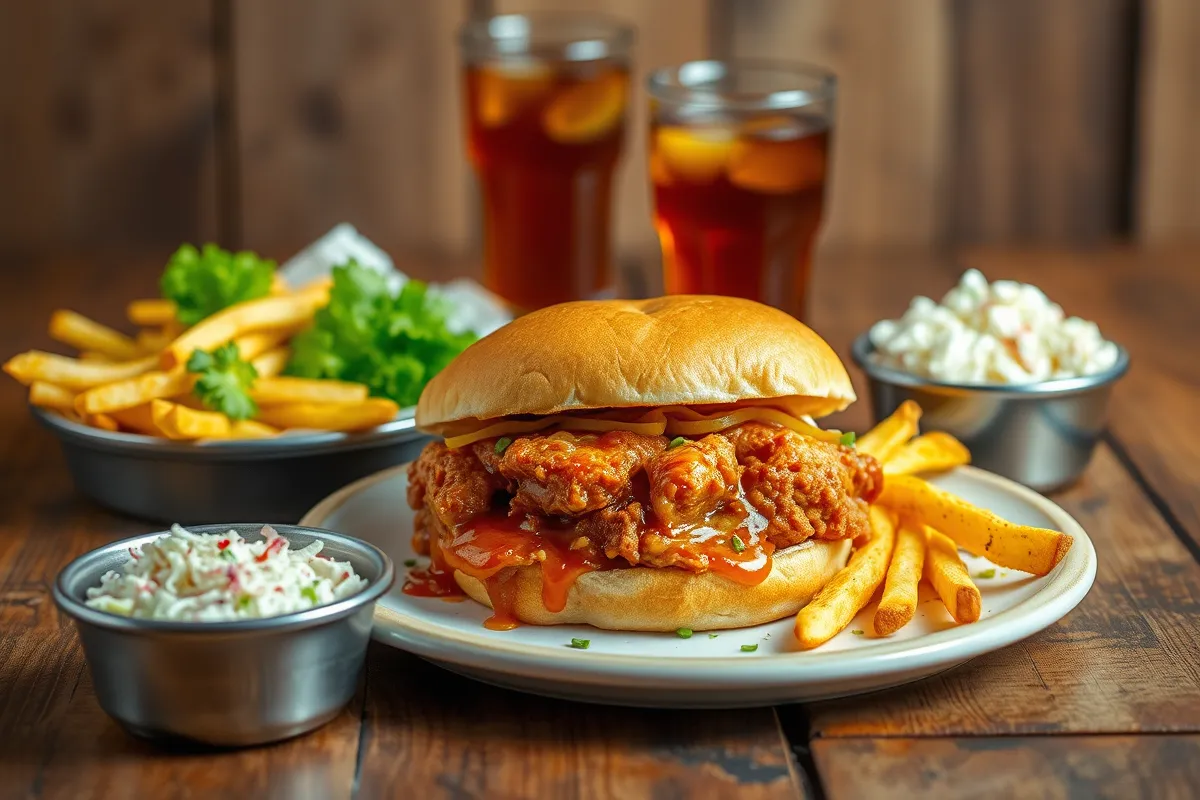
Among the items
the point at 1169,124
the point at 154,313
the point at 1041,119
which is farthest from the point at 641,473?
the point at 1169,124

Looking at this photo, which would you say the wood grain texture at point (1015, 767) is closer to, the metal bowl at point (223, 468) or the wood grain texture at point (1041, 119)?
the metal bowl at point (223, 468)

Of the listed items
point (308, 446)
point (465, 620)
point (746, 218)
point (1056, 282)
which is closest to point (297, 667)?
point (465, 620)

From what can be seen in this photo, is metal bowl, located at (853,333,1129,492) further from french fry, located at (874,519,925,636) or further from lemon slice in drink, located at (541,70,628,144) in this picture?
lemon slice in drink, located at (541,70,628,144)

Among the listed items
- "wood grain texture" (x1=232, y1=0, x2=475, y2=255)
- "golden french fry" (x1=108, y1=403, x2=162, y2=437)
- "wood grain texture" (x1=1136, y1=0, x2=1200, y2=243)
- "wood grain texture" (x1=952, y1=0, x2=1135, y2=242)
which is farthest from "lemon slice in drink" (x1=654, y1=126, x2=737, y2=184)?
"wood grain texture" (x1=1136, y1=0, x2=1200, y2=243)

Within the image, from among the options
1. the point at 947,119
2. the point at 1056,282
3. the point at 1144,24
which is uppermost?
the point at 1144,24

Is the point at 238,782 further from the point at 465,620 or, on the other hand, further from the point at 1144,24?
the point at 1144,24
